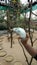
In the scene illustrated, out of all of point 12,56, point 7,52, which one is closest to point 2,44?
point 7,52

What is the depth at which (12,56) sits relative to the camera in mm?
2354

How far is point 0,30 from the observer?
4.29 metres

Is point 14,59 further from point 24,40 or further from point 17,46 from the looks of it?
point 24,40

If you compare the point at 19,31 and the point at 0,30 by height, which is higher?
the point at 19,31

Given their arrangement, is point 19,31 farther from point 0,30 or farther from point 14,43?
point 0,30

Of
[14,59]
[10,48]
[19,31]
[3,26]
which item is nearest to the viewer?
[19,31]

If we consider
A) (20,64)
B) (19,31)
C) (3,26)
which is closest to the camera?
(19,31)

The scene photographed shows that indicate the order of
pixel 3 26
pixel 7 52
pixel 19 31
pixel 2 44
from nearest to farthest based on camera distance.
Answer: pixel 19 31 → pixel 7 52 → pixel 2 44 → pixel 3 26

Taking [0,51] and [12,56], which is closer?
[12,56]

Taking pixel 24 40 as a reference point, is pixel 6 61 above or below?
below

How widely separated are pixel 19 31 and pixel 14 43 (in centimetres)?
191

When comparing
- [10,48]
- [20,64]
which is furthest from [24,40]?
[10,48]

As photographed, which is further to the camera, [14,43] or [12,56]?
[14,43]

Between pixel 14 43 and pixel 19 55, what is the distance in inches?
26.8
